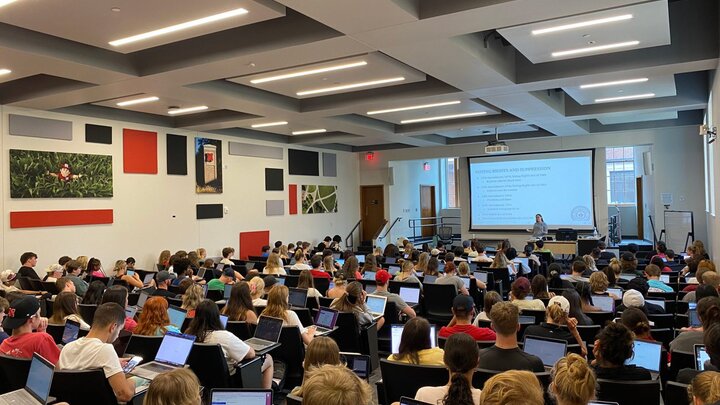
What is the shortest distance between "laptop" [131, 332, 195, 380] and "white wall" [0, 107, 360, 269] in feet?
21.5

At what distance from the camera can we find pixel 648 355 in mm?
3295

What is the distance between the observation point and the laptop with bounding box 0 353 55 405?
2.58 meters

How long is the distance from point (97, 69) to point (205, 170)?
554 centimetres

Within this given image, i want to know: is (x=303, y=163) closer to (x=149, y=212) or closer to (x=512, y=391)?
(x=149, y=212)

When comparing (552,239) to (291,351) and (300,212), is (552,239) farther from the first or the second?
(291,351)

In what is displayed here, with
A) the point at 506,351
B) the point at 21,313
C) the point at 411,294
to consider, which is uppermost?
the point at 21,313

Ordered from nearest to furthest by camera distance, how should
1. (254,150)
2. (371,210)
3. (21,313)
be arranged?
(21,313)
(254,150)
(371,210)

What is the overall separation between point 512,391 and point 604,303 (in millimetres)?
3861

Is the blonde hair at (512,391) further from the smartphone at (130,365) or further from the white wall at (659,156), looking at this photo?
the white wall at (659,156)

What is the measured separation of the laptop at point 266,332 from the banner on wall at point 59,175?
664 cm

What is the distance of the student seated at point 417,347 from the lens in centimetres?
300

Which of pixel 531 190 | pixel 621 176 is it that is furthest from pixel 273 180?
pixel 621 176

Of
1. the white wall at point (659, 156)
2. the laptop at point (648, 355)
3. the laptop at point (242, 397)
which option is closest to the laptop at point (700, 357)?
the laptop at point (648, 355)

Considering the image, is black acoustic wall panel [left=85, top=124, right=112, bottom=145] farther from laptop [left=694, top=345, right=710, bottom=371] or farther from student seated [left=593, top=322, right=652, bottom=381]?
laptop [left=694, top=345, right=710, bottom=371]
